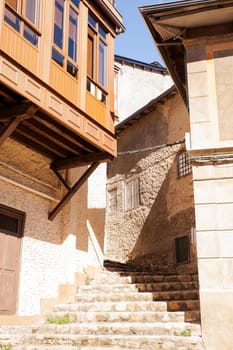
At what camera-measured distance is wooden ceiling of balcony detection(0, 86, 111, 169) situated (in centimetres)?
805

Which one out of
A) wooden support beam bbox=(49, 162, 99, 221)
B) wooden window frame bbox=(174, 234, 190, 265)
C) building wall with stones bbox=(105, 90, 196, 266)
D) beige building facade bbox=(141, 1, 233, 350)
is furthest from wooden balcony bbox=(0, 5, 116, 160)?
building wall with stones bbox=(105, 90, 196, 266)

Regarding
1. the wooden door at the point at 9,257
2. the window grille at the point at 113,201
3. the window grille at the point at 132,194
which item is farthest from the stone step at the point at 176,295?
the window grille at the point at 113,201

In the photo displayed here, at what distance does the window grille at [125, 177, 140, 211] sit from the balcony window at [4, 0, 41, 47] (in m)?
10.7

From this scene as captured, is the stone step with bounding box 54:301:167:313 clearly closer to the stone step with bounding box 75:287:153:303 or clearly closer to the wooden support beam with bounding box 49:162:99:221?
the stone step with bounding box 75:287:153:303

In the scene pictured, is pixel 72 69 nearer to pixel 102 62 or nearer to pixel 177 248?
pixel 102 62

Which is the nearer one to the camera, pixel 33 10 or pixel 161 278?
pixel 33 10

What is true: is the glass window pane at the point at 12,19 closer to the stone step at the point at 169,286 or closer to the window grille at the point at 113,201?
the stone step at the point at 169,286

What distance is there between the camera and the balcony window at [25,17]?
26.6 feet

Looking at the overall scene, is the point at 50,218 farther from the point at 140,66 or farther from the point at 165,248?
the point at 140,66

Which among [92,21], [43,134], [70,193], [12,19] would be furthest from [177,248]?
[12,19]

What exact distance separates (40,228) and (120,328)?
324 cm

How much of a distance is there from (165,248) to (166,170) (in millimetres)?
2831

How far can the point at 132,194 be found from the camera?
18906mm

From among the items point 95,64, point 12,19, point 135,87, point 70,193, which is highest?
point 135,87
